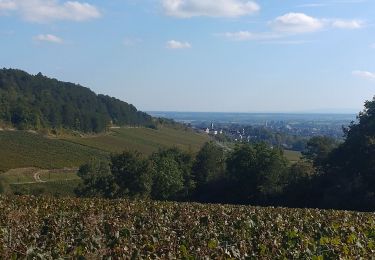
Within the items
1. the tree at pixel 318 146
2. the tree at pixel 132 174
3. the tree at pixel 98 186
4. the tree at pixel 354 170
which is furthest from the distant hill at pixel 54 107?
the tree at pixel 354 170

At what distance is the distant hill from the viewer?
4815 inches

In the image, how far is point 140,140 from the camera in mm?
133000

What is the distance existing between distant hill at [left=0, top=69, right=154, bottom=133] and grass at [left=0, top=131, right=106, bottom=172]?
12630 mm

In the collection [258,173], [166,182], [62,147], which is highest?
[258,173]

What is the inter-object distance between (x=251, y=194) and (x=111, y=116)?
129m

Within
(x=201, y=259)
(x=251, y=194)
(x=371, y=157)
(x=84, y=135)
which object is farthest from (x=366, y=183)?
(x=84, y=135)

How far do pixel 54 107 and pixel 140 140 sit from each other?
88.8 ft

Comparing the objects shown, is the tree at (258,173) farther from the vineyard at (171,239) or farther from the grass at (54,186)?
the vineyard at (171,239)

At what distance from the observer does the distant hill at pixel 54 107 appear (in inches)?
4815

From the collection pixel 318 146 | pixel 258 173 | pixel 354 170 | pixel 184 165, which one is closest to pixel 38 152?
pixel 184 165

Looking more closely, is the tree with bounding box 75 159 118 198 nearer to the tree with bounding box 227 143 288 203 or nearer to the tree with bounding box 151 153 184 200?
→ the tree with bounding box 151 153 184 200

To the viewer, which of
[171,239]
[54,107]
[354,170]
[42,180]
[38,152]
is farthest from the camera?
[54,107]

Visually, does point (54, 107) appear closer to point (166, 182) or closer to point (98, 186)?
point (98, 186)

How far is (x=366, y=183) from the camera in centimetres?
4381
